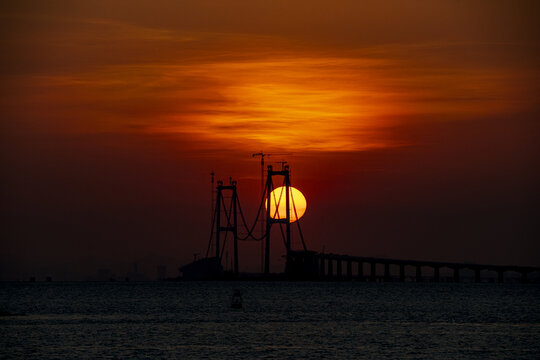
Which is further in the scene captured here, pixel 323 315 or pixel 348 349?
pixel 323 315

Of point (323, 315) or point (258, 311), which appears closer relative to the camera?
point (323, 315)

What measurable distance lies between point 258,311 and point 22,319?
30.5m

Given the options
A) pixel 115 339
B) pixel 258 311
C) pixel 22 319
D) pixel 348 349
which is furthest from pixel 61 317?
pixel 348 349

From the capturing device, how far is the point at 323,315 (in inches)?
4345

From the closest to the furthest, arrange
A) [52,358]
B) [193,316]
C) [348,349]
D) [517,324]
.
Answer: [52,358] < [348,349] < [517,324] < [193,316]

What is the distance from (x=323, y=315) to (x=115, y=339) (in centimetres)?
3858

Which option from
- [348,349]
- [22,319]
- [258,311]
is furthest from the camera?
[258,311]

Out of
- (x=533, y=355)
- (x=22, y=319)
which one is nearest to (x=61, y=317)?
(x=22, y=319)

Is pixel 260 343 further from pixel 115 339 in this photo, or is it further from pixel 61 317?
pixel 61 317

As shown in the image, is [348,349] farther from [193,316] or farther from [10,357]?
[193,316]

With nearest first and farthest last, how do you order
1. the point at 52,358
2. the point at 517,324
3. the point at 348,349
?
the point at 52,358 < the point at 348,349 < the point at 517,324

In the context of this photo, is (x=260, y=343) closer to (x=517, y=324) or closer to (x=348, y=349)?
(x=348, y=349)

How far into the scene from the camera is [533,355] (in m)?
65.0

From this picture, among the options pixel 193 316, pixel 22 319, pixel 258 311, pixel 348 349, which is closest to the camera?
pixel 348 349
